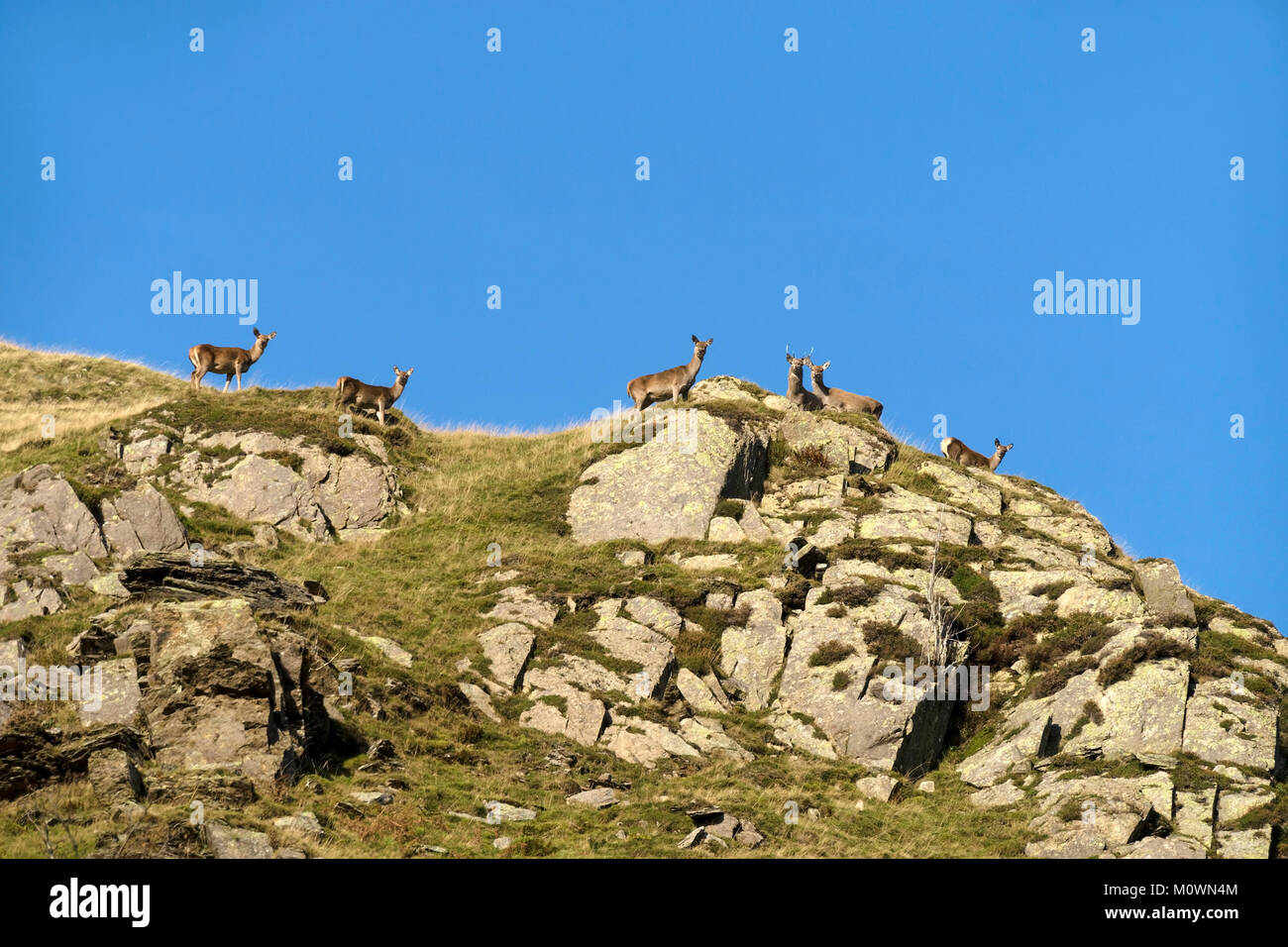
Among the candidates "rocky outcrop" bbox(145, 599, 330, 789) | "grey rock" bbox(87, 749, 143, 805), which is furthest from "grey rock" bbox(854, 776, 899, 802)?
"grey rock" bbox(87, 749, 143, 805)

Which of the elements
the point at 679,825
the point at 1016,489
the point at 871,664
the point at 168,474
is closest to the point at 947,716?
the point at 871,664

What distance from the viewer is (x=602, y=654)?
31.7 metres

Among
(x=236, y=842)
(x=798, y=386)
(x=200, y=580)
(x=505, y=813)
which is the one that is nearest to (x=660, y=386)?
(x=798, y=386)

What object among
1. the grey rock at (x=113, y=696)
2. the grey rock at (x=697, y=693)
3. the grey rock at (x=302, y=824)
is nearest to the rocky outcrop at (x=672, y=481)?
the grey rock at (x=697, y=693)

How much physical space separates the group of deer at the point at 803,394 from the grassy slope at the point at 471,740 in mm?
3161

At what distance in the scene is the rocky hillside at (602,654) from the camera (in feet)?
78.0

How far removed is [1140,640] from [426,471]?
22880 mm

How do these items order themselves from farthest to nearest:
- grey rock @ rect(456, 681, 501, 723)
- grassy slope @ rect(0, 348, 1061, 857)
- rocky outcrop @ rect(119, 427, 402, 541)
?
rocky outcrop @ rect(119, 427, 402, 541), grey rock @ rect(456, 681, 501, 723), grassy slope @ rect(0, 348, 1061, 857)

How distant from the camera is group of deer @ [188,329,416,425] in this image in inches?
1818

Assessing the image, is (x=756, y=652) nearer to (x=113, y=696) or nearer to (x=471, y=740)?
(x=471, y=740)

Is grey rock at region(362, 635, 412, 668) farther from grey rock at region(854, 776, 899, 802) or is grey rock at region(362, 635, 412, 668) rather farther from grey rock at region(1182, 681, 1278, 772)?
grey rock at region(1182, 681, 1278, 772)

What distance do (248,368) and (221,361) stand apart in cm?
101

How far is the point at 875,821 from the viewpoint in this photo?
26.3m
